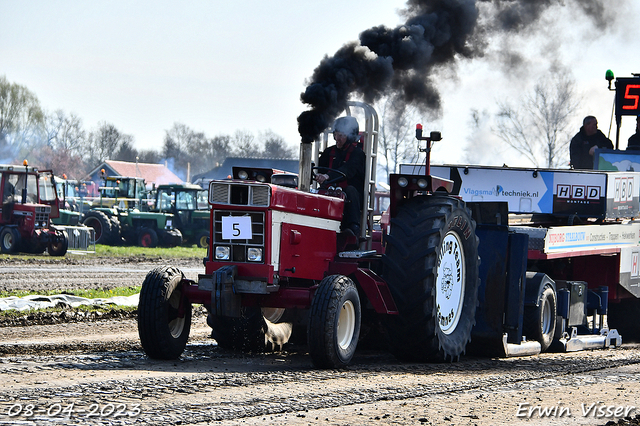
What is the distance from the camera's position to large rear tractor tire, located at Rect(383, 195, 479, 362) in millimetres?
8023

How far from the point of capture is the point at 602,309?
11227 millimetres

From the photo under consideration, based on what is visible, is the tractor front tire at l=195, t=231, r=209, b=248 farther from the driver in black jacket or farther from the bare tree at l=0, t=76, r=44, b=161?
the bare tree at l=0, t=76, r=44, b=161

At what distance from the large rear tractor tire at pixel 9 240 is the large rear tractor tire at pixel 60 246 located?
3.08 ft

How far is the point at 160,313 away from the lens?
25.1ft

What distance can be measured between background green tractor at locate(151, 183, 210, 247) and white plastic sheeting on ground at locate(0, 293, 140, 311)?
19190 millimetres

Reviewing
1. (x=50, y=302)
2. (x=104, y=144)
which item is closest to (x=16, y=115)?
(x=104, y=144)

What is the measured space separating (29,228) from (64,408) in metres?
20.9

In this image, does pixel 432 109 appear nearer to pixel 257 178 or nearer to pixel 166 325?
pixel 257 178

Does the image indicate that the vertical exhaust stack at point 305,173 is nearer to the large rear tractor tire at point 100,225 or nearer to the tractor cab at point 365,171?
the tractor cab at point 365,171

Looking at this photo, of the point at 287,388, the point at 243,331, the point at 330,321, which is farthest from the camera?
the point at 243,331

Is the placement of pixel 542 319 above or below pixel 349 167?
below

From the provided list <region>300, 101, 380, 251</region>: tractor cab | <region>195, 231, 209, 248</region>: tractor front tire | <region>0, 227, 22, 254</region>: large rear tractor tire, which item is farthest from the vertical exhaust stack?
<region>195, 231, 209, 248</region>: tractor front tire

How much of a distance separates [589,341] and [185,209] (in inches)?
938

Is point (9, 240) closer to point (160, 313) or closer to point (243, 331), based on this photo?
point (243, 331)
